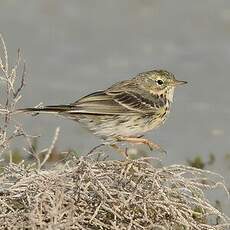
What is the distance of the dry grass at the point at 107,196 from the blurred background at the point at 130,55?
474 cm

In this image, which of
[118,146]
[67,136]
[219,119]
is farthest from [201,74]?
[118,146]

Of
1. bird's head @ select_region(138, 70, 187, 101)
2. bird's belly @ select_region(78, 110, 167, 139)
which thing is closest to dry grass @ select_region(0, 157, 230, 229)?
bird's belly @ select_region(78, 110, 167, 139)

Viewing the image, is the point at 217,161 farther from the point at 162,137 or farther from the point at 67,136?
the point at 67,136

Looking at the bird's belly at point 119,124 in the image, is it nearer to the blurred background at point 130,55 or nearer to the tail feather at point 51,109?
the tail feather at point 51,109

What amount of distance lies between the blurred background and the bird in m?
2.76

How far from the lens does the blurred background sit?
1324 centimetres

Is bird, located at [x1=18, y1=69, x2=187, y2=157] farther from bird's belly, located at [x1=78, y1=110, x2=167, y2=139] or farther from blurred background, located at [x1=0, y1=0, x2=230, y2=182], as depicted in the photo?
blurred background, located at [x1=0, y1=0, x2=230, y2=182]

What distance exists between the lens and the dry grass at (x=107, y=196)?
22.8ft

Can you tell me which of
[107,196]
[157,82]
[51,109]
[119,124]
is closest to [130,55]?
[157,82]

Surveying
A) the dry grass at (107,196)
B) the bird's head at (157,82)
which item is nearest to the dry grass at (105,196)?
the dry grass at (107,196)

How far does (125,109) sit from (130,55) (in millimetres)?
7220

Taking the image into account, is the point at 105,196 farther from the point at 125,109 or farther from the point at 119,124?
the point at 125,109

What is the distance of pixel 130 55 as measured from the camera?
16125mm

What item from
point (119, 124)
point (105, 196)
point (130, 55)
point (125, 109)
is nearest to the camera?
point (105, 196)
